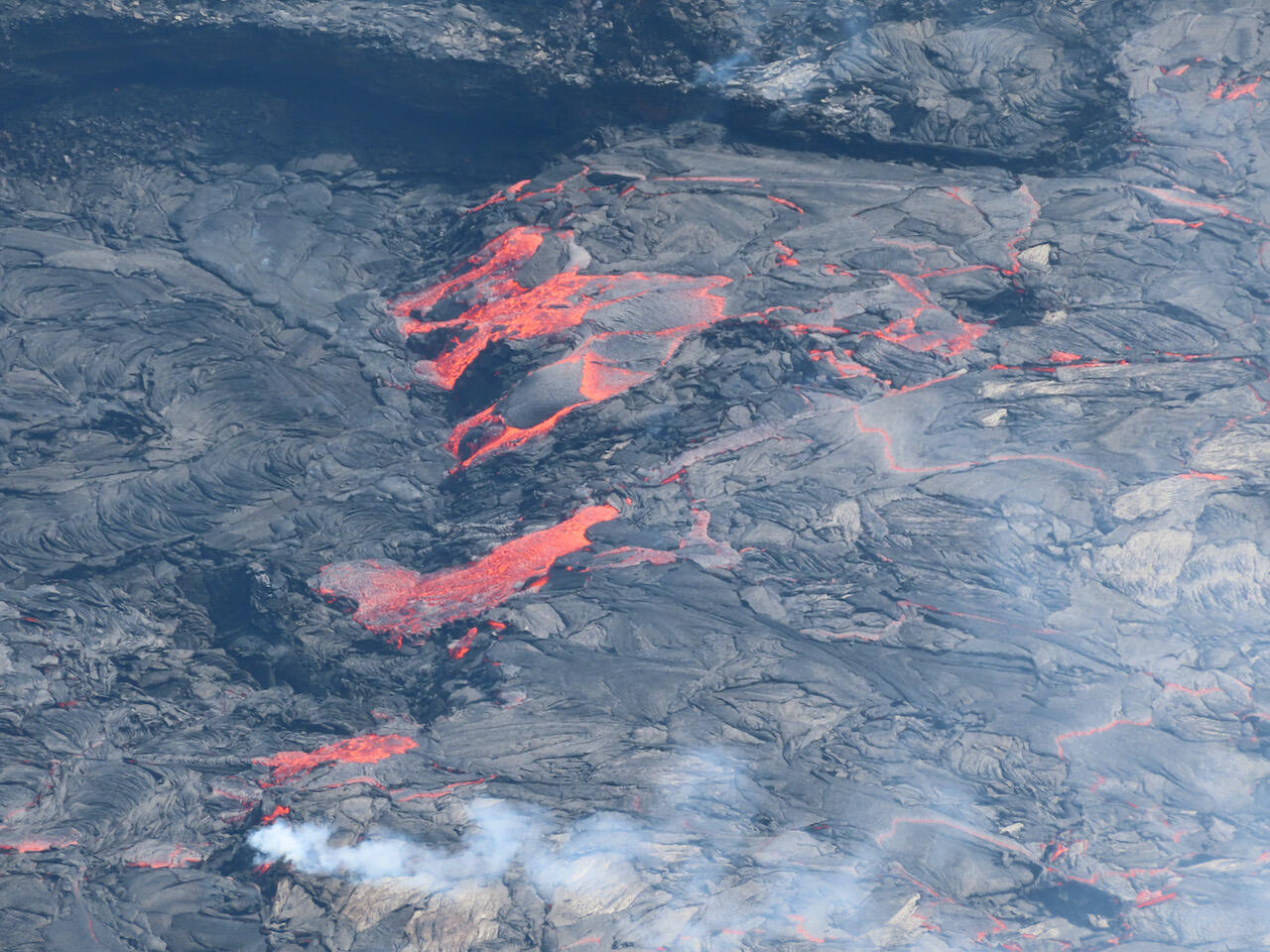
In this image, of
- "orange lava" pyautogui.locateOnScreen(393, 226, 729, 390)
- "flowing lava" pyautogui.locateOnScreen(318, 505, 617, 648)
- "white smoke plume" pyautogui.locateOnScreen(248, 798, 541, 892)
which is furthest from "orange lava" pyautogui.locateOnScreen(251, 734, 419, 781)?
"orange lava" pyautogui.locateOnScreen(393, 226, 729, 390)

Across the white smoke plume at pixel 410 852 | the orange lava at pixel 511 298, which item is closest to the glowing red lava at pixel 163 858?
the white smoke plume at pixel 410 852

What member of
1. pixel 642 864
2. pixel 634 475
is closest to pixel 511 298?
pixel 634 475

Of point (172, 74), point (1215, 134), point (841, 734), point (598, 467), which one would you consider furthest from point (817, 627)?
point (172, 74)

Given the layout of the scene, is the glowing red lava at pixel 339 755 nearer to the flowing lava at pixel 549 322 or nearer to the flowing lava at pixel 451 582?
the flowing lava at pixel 451 582

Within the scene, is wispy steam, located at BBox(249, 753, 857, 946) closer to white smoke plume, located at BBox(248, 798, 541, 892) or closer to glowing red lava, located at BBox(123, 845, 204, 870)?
white smoke plume, located at BBox(248, 798, 541, 892)

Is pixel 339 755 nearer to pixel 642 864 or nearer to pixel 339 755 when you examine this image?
pixel 339 755
